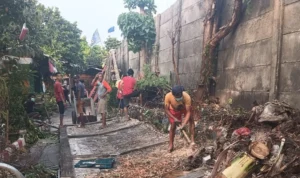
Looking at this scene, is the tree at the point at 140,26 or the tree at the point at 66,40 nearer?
the tree at the point at 140,26

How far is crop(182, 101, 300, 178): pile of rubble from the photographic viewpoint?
135 inches

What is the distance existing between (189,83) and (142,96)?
186 cm

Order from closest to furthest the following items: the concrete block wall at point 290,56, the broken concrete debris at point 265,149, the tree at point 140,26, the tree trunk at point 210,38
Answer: the broken concrete debris at point 265,149
the concrete block wall at point 290,56
the tree trunk at point 210,38
the tree at point 140,26

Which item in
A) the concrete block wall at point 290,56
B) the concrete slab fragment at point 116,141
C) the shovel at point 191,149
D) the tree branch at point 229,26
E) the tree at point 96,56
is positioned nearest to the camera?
the shovel at point 191,149

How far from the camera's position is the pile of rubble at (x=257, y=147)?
342 cm

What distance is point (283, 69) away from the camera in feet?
18.0

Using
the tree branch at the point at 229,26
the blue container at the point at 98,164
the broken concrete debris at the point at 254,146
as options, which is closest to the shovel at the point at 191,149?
the broken concrete debris at the point at 254,146

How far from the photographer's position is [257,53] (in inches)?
250

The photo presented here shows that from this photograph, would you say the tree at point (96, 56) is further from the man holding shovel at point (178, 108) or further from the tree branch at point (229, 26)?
the man holding shovel at point (178, 108)

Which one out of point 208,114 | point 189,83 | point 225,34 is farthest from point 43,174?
point 189,83

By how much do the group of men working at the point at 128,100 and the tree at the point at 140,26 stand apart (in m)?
3.04

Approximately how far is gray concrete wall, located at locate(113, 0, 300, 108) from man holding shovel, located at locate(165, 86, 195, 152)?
143 centimetres

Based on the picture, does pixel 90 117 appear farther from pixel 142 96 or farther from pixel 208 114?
pixel 208 114

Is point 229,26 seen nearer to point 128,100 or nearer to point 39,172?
point 128,100
